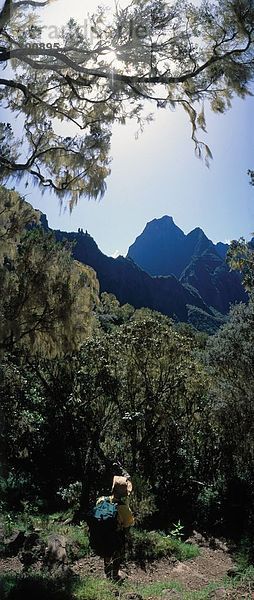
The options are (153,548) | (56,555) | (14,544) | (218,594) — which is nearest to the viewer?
(218,594)

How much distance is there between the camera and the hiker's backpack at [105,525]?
18.6 feet

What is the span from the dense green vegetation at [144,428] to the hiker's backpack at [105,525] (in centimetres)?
204

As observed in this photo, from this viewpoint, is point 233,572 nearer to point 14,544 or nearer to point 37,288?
point 14,544

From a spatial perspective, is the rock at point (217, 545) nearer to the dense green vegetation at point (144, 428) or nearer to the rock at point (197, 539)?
the rock at point (197, 539)

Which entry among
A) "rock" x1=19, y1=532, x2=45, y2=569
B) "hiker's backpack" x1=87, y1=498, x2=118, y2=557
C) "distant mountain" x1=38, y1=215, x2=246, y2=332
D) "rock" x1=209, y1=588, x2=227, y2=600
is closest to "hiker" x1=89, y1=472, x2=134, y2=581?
"hiker's backpack" x1=87, y1=498, x2=118, y2=557

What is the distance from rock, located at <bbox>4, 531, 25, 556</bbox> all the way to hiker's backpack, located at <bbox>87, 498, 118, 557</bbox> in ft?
3.07

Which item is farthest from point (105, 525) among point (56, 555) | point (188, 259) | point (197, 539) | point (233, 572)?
point (188, 259)

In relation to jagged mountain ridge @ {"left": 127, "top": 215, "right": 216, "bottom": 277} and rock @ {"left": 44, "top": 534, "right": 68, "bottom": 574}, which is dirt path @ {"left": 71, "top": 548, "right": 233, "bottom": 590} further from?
jagged mountain ridge @ {"left": 127, "top": 215, "right": 216, "bottom": 277}

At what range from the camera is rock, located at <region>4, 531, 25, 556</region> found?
18.5ft

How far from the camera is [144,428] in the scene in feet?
36.6

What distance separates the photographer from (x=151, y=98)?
4.30 m

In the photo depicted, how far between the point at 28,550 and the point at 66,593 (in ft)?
5.89

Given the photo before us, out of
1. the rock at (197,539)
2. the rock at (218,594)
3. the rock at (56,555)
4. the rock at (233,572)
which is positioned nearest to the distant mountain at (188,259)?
the rock at (197,539)

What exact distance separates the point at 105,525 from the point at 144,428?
5.54m
